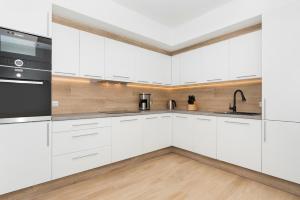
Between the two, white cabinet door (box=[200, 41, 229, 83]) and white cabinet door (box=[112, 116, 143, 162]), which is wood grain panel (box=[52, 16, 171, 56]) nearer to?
white cabinet door (box=[200, 41, 229, 83])

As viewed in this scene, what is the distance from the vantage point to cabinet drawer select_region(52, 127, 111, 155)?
1.97 meters

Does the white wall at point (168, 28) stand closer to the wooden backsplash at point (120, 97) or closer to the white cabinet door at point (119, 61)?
the white cabinet door at point (119, 61)

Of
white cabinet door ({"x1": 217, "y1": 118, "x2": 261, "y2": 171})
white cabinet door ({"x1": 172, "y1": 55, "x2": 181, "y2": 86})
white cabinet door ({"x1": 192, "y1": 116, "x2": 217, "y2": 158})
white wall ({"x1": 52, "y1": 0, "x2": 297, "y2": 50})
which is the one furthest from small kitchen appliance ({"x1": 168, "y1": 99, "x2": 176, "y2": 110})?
white cabinet door ({"x1": 217, "y1": 118, "x2": 261, "y2": 171})

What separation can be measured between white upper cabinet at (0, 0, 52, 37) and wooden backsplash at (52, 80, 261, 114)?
847 mm

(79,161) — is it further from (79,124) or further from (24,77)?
(24,77)

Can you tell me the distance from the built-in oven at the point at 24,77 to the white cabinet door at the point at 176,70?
250 centimetres

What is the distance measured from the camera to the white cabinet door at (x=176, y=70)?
3621 millimetres

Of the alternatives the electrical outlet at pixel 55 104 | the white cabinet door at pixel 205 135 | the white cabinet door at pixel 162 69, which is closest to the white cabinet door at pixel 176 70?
the white cabinet door at pixel 162 69

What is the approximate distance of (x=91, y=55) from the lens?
8.32 feet

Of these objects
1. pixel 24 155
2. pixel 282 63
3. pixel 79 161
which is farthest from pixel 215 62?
pixel 24 155

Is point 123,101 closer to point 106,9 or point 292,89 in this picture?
point 106,9

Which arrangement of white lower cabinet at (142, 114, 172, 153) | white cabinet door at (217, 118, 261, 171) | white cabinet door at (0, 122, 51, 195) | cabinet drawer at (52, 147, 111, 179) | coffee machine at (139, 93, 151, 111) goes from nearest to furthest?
white cabinet door at (0, 122, 51, 195) < cabinet drawer at (52, 147, 111, 179) < white cabinet door at (217, 118, 261, 171) < white lower cabinet at (142, 114, 172, 153) < coffee machine at (139, 93, 151, 111)

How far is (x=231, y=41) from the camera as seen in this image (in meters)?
2.73

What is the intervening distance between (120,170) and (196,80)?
2.16 meters
